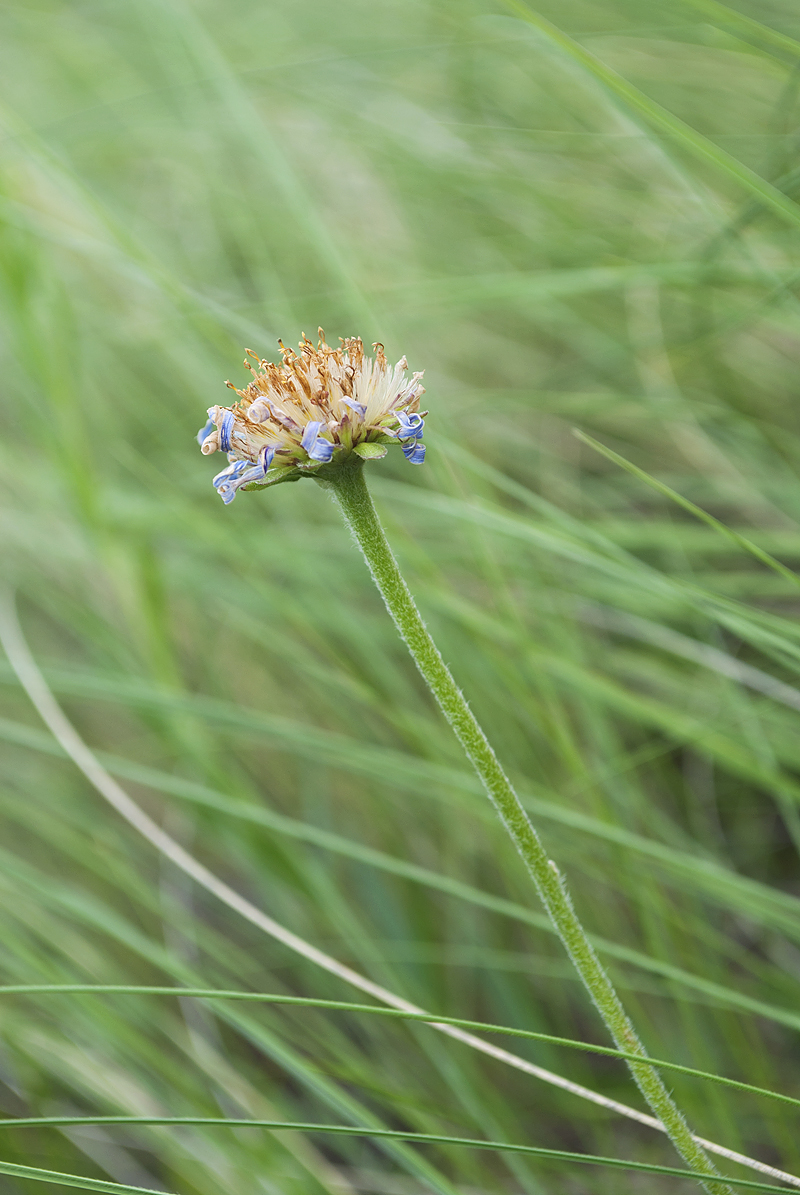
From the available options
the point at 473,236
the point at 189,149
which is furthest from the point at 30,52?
the point at 473,236

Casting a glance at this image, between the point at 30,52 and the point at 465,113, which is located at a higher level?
the point at 30,52

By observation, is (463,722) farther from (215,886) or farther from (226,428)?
(215,886)

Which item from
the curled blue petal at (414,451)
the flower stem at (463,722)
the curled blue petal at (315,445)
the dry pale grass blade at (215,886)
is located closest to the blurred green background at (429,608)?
the dry pale grass blade at (215,886)

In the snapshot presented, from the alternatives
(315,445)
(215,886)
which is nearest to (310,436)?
(315,445)

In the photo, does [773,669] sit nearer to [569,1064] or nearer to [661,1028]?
[661,1028]

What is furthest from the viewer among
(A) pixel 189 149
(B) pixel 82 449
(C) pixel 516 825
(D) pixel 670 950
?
(A) pixel 189 149

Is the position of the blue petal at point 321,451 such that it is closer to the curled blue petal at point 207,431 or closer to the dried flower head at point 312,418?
the dried flower head at point 312,418

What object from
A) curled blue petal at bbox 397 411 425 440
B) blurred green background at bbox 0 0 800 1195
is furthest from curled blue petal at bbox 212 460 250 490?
blurred green background at bbox 0 0 800 1195
